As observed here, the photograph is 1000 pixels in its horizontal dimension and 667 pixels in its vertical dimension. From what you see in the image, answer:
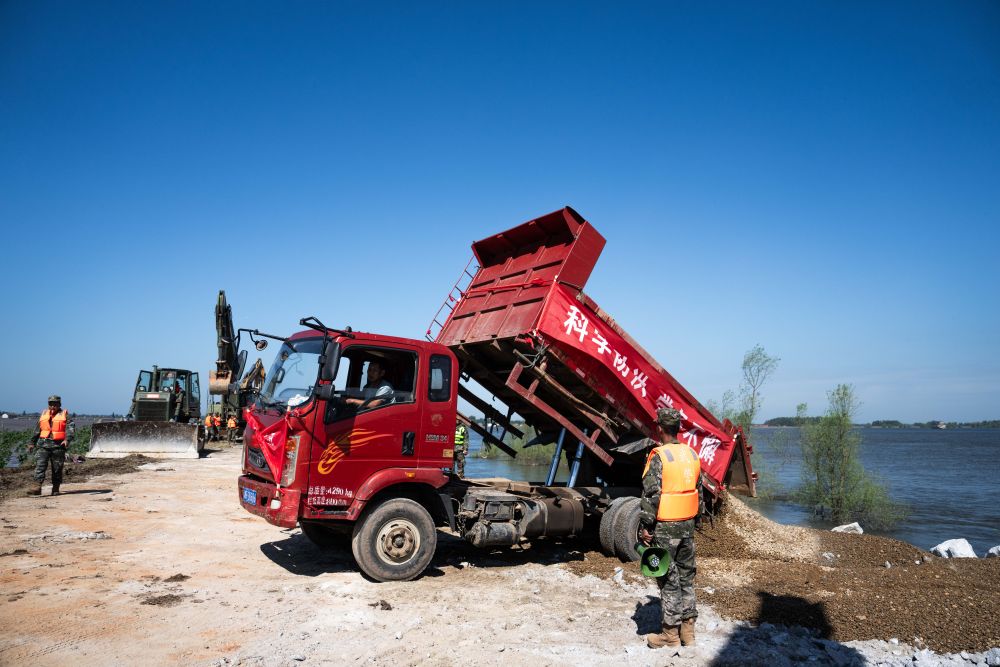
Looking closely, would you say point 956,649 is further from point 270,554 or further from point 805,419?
point 805,419

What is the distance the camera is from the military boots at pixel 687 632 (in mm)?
4730

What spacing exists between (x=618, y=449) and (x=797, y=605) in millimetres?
2828

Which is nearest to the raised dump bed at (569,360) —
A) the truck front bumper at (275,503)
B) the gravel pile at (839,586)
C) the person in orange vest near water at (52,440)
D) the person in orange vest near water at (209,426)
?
the gravel pile at (839,586)

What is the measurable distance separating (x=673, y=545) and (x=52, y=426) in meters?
11.2

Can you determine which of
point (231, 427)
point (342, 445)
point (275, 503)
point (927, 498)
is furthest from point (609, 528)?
point (927, 498)

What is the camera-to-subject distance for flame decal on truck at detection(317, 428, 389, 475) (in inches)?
236

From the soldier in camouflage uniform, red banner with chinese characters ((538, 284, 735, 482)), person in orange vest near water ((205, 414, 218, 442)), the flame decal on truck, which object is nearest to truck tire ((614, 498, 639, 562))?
red banner with chinese characters ((538, 284, 735, 482))

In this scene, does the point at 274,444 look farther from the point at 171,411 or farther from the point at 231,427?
the point at 231,427

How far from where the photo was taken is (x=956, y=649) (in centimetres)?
466

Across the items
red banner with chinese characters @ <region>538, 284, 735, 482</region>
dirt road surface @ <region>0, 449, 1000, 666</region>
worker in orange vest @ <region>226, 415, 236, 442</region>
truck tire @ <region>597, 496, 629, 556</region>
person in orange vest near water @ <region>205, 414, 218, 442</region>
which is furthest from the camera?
person in orange vest near water @ <region>205, 414, 218, 442</region>

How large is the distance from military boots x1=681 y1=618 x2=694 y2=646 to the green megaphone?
1.41 feet

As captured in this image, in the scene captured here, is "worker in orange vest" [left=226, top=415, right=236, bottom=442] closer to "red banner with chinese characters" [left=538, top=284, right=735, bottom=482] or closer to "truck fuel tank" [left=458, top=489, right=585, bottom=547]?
"truck fuel tank" [left=458, top=489, right=585, bottom=547]

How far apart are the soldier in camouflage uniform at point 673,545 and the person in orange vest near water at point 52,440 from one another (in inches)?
427

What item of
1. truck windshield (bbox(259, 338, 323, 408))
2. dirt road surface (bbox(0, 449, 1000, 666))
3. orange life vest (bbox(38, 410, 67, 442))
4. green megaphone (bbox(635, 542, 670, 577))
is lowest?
dirt road surface (bbox(0, 449, 1000, 666))
